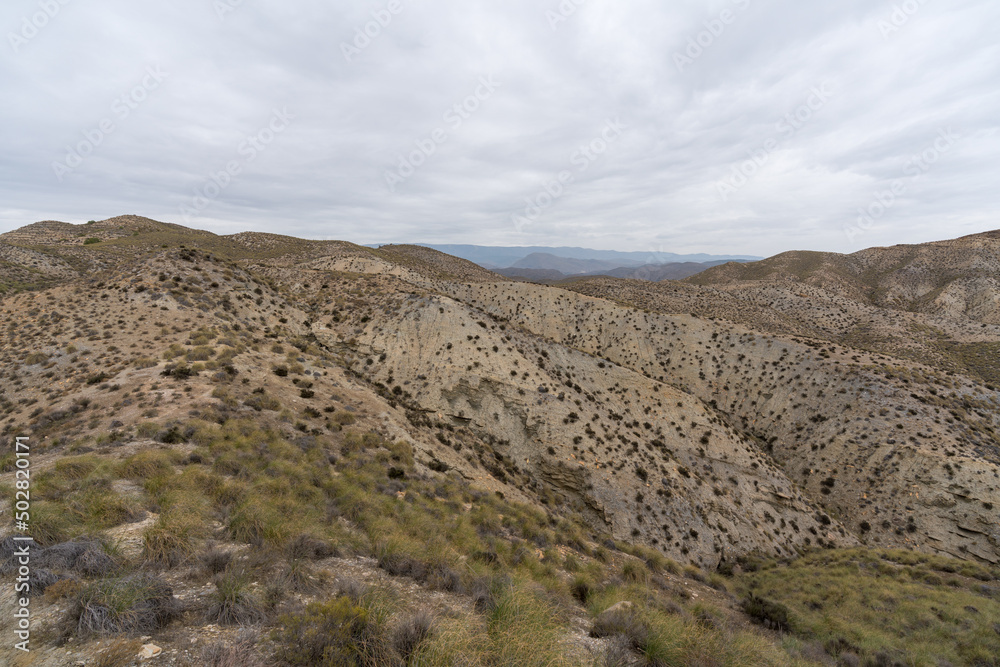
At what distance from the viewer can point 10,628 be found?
432 cm

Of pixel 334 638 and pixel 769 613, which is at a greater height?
pixel 334 638

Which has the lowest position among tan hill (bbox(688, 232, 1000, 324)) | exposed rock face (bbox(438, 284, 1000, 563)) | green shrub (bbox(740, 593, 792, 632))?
green shrub (bbox(740, 593, 792, 632))

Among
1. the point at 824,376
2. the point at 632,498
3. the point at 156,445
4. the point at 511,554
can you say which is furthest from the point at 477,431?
the point at 824,376

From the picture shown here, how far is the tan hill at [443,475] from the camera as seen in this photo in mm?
5668

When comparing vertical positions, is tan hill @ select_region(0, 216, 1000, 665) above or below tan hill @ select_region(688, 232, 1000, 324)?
below

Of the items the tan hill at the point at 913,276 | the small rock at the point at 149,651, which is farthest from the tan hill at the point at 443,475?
the tan hill at the point at 913,276

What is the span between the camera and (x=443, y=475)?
1461cm

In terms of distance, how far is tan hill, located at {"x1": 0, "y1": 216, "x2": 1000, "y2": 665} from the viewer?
5.67 m

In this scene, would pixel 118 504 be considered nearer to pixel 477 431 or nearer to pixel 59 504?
pixel 59 504

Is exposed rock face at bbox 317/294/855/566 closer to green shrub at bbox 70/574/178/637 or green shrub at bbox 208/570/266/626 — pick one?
green shrub at bbox 208/570/266/626

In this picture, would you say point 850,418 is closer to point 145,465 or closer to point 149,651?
point 149,651

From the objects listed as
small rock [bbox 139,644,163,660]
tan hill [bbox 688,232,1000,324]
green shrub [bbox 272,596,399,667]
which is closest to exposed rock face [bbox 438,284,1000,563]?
green shrub [bbox 272,596,399,667]

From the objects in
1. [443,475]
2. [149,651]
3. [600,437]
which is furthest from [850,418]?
[149,651]

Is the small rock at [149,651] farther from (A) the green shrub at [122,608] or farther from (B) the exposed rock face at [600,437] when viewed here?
(B) the exposed rock face at [600,437]
